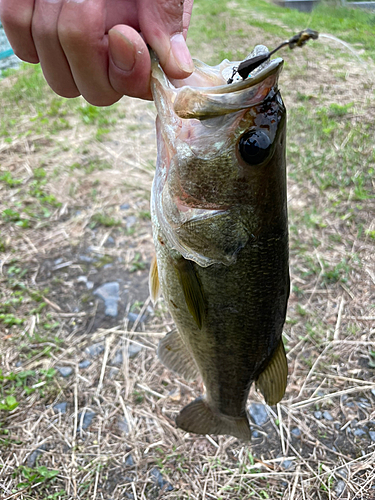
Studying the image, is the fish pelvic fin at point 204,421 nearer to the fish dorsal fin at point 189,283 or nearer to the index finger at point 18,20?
the fish dorsal fin at point 189,283

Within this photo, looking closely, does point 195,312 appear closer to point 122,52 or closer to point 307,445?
point 122,52

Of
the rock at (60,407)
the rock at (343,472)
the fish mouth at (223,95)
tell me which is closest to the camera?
the fish mouth at (223,95)

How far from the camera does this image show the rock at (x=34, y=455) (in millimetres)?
2006

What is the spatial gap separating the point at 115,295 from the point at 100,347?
1.45ft

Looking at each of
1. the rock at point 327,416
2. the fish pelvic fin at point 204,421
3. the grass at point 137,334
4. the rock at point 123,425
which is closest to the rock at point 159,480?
the grass at point 137,334

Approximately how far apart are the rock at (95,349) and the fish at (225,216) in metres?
1.06

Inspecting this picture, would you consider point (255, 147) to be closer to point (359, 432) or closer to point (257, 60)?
point (257, 60)

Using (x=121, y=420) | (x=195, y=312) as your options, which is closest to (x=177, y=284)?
(x=195, y=312)

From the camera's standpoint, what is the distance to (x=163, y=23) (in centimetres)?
121

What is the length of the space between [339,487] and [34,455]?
161 centimetres

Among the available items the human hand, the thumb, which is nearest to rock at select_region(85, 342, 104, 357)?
the human hand

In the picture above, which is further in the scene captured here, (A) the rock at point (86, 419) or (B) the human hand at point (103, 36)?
(A) the rock at point (86, 419)

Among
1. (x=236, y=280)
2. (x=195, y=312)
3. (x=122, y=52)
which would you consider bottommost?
(x=195, y=312)

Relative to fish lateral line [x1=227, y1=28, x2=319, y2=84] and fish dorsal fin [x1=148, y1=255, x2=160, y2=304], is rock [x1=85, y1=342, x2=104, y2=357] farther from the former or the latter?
fish lateral line [x1=227, y1=28, x2=319, y2=84]
